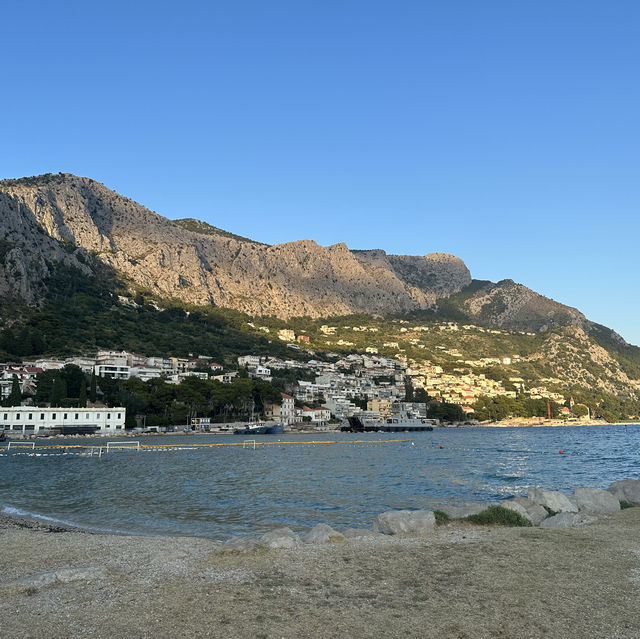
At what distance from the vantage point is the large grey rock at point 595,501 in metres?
19.8

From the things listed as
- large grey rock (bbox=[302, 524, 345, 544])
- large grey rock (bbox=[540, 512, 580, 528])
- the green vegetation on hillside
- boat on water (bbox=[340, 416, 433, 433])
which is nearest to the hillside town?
boat on water (bbox=[340, 416, 433, 433])

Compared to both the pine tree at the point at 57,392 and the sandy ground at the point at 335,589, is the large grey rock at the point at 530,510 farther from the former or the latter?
the pine tree at the point at 57,392

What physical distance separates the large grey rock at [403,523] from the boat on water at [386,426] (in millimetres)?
108354

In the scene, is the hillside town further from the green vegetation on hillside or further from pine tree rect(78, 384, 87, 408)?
pine tree rect(78, 384, 87, 408)

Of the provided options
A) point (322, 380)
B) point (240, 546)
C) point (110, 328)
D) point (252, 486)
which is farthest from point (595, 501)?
point (322, 380)

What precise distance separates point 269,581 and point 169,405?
96764mm

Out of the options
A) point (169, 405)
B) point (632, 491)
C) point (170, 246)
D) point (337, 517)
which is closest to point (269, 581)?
point (337, 517)

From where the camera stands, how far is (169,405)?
102m

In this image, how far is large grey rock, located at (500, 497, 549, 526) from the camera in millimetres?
17625

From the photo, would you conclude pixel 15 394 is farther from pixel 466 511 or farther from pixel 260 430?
pixel 466 511

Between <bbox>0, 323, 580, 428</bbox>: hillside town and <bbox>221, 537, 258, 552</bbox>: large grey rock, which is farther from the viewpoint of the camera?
<bbox>0, 323, 580, 428</bbox>: hillside town

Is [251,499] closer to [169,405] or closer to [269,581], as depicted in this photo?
[269,581]

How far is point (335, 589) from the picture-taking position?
9703 millimetres

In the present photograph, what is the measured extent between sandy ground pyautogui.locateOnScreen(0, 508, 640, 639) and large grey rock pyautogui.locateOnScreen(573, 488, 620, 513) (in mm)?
5351
